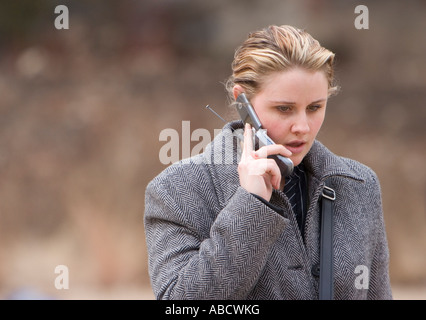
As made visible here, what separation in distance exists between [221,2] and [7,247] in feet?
9.66

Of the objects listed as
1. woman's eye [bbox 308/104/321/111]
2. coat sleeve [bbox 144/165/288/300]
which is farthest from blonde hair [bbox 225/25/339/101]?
coat sleeve [bbox 144/165/288/300]

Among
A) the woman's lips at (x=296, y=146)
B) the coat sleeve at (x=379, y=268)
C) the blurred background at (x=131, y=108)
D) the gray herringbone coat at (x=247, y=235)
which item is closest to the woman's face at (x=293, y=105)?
the woman's lips at (x=296, y=146)

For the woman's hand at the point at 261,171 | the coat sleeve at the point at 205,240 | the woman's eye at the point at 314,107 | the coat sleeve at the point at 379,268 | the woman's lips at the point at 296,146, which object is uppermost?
the woman's eye at the point at 314,107

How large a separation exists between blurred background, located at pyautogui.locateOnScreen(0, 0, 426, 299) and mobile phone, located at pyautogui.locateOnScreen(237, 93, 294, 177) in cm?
409

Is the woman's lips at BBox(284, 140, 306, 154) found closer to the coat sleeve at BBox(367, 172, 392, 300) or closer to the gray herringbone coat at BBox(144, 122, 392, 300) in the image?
the gray herringbone coat at BBox(144, 122, 392, 300)

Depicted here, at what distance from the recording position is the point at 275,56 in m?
1.92

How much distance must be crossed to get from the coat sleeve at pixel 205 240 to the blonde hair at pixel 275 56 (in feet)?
1.16

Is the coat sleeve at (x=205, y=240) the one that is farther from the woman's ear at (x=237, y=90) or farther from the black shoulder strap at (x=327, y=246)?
the woman's ear at (x=237, y=90)

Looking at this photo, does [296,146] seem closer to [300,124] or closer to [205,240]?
[300,124]

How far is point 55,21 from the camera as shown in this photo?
5.94 metres

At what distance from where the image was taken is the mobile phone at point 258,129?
1843 millimetres

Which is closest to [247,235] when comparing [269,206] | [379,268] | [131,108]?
[269,206]

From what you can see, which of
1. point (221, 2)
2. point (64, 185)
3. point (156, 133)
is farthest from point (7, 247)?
point (221, 2)
